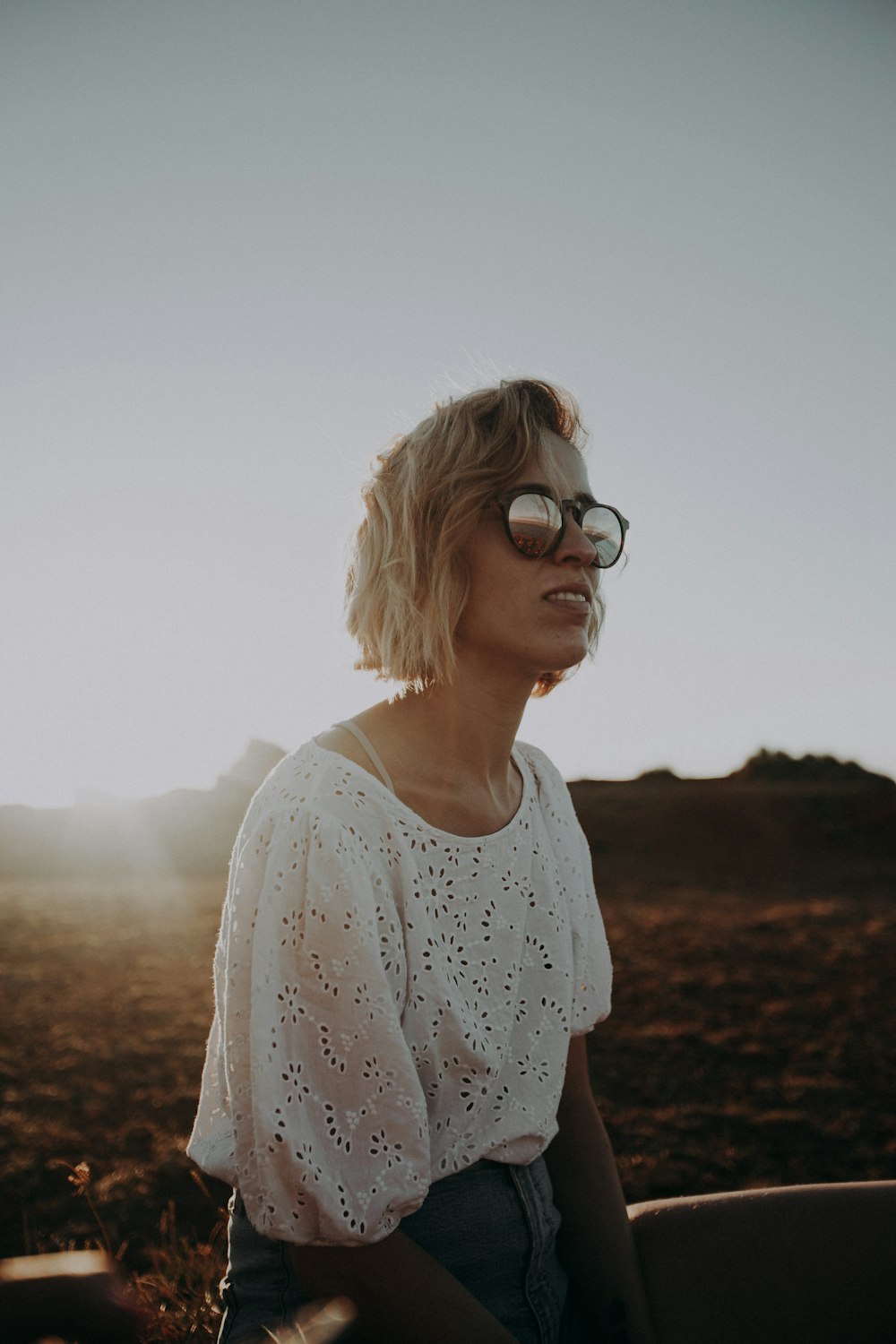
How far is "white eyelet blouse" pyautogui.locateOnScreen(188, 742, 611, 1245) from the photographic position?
4.23 ft

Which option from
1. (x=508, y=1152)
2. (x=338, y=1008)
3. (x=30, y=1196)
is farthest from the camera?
(x=30, y=1196)

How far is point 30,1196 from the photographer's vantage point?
3379 millimetres

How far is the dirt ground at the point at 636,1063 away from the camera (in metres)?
3.48

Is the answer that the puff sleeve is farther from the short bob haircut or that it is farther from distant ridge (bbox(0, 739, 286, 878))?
distant ridge (bbox(0, 739, 286, 878))

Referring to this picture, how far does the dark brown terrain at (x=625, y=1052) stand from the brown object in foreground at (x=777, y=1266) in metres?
1.20

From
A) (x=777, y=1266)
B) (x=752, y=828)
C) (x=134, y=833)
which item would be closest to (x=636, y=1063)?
(x=777, y=1266)

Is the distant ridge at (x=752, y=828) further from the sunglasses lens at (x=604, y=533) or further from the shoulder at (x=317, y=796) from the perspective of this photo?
the shoulder at (x=317, y=796)

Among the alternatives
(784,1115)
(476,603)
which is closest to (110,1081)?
(784,1115)

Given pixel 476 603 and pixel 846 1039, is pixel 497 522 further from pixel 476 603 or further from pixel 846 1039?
pixel 846 1039

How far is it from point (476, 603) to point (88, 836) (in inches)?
707

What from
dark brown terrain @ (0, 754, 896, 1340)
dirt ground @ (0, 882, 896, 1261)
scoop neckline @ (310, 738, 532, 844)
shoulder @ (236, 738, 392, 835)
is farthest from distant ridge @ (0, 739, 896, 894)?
shoulder @ (236, 738, 392, 835)

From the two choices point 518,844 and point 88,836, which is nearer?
point 518,844

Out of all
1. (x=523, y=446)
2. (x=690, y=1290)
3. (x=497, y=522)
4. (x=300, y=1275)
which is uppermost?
(x=523, y=446)

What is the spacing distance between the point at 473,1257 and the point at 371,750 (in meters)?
0.89
